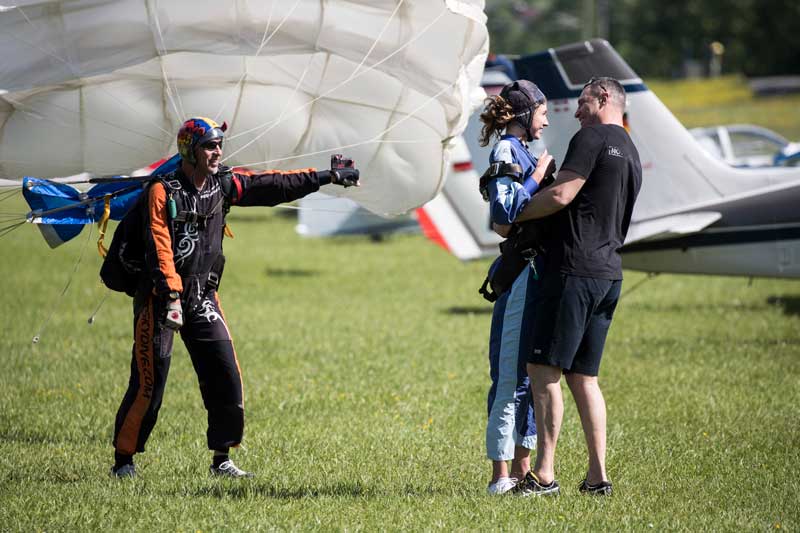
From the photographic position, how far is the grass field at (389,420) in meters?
5.16

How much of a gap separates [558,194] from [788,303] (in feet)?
30.5

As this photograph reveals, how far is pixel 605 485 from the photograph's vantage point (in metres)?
5.39

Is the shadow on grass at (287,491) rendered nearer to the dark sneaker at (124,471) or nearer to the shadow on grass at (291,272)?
the dark sneaker at (124,471)

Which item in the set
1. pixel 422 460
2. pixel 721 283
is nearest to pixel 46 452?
pixel 422 460

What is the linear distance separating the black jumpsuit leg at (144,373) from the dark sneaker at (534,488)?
6.42ft

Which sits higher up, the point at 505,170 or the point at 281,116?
the point at 281,116

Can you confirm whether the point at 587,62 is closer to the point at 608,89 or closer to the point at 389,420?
the point at 389,420

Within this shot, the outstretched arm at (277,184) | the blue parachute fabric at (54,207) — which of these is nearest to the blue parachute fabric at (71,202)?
the blue parachute fabric at (54,207)

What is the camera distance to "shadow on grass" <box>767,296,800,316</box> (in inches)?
498

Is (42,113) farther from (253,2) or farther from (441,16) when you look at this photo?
(441,16)

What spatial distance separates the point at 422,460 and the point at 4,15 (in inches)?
138

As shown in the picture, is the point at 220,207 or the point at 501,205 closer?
the point at 501,205

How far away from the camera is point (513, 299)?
17.3 ft

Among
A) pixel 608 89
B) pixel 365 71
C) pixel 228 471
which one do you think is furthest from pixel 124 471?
pixel 608 89
